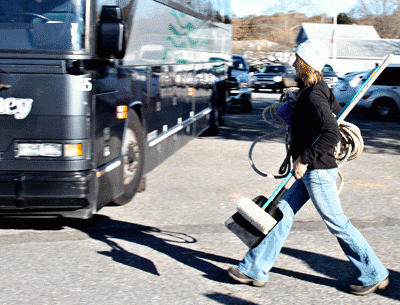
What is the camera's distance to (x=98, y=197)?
211 inches

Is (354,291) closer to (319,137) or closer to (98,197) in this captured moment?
(319,137)

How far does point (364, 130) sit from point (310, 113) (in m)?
12.3

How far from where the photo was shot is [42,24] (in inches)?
197

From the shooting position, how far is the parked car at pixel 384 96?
1858 centimetres

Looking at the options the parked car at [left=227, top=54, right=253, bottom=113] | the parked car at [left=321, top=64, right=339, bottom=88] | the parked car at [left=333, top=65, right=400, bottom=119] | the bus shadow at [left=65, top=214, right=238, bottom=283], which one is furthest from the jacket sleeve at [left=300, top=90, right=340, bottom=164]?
the parked car at [left=321, top=64, right=339, bottom=88]

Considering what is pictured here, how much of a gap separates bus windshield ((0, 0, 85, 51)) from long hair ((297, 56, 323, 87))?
2.03 meters

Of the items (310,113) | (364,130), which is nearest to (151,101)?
(310,113)

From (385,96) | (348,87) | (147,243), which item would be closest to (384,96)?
(385,96)

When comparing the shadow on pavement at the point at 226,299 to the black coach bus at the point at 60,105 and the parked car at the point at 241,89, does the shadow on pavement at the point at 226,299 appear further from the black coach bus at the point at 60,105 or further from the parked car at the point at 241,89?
the parked car at the point at 241,89

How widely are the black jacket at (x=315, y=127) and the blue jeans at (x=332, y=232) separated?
0.12 metres

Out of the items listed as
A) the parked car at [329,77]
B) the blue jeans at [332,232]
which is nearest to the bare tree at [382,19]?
the parked car at [329,77]

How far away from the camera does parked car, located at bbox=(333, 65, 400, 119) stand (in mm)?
18578

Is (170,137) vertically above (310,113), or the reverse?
(310,113)

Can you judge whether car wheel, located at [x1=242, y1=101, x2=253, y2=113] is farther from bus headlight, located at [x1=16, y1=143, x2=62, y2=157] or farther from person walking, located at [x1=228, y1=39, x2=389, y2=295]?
person walking, located at [x1=228, y1=39, x2=389, y2=295]
